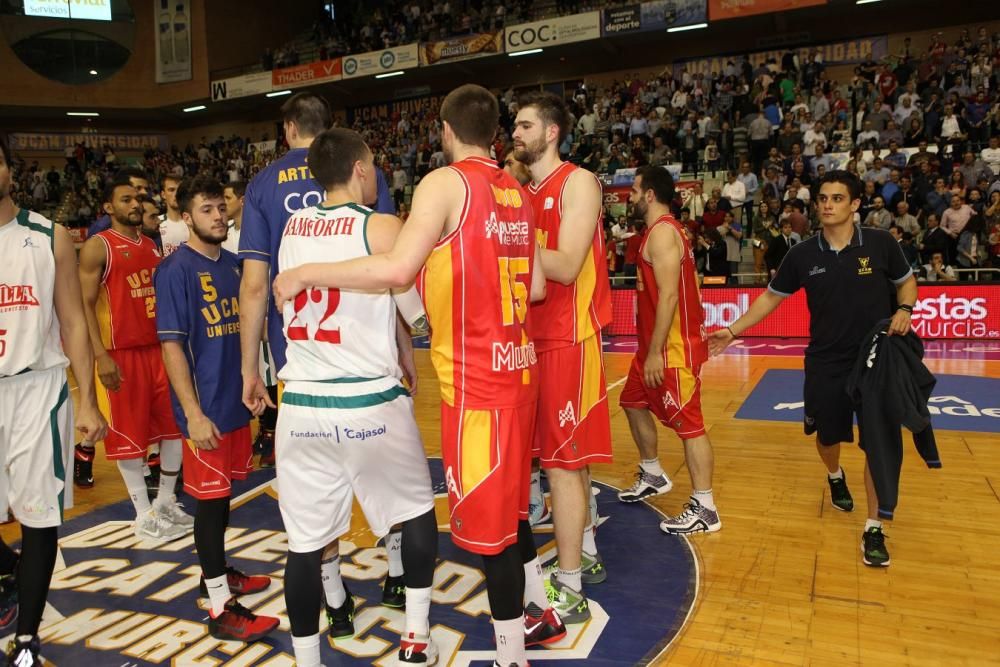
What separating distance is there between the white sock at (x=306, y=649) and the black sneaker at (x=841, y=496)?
3.51 metres

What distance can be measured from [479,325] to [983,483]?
4349 millimetres

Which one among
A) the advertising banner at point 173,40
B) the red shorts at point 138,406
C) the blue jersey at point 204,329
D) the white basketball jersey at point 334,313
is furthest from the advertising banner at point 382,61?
the white basketball jersey at point 334,313

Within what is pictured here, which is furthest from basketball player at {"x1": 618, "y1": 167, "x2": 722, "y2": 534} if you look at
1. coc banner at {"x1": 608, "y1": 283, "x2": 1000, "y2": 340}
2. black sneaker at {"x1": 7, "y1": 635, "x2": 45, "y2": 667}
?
coc banner at {"x1": 608, "y1": 283, "x2": 1000, "y2": 340}

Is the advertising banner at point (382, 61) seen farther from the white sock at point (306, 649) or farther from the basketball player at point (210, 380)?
the white sock at point (306, 649)

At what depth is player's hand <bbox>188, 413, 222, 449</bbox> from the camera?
3383 mm

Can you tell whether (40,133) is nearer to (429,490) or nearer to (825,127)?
(825,127)

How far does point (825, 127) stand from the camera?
53.7ft

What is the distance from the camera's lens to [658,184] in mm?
4539

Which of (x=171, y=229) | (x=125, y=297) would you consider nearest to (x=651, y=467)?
(x=125, y=297)

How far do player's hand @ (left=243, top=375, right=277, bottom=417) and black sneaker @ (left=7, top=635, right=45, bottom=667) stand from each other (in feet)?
4.22

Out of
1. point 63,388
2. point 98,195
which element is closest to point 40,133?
point 98,195

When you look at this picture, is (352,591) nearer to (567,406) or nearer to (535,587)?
(535,587)

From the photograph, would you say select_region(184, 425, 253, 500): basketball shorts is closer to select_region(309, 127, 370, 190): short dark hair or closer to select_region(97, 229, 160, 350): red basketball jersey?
select_region(309, 127, 370, 190): short dark hair

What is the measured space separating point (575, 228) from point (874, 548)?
248 centimetres
